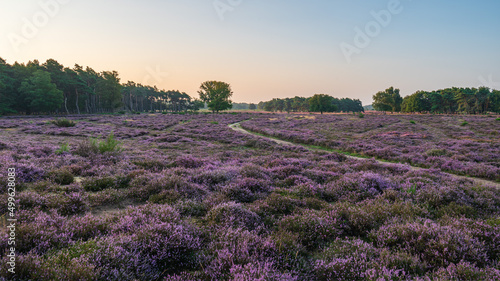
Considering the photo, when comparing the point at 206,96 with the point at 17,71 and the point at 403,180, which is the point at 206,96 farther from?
the point at 403,180

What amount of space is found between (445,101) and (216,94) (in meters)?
132

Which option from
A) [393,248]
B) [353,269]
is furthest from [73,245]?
[393,248]

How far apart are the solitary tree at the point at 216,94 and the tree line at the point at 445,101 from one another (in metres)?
103

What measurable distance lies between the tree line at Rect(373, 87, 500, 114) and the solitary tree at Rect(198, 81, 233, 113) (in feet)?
340

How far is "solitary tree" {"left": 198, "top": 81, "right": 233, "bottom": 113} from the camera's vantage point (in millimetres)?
119144

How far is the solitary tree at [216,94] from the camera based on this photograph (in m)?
119

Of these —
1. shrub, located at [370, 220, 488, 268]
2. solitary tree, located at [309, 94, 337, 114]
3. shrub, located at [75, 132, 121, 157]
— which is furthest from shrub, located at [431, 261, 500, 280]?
solitary tree, located at [309, 94, 337, 114]

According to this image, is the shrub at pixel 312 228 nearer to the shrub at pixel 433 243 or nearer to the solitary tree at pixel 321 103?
the shrub at pixel 433 243

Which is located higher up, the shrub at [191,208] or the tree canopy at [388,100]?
the tree canopy at [388,100]

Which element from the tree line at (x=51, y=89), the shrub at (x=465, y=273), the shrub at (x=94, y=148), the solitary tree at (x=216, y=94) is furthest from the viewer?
the solitary tree at (x=216, y=94)

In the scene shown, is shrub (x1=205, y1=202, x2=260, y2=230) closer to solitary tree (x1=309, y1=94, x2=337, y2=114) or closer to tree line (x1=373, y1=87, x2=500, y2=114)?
solitary tree (x1=309, y1=94, x2=337, y2=114)

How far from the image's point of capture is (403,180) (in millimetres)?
9305

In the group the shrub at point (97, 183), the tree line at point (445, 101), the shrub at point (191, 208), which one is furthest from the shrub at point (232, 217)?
the tree line at point (445, 101)

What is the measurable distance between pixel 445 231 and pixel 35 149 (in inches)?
720
